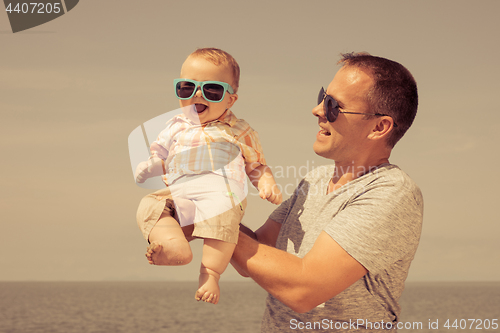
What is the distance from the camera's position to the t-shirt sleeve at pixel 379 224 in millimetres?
3240

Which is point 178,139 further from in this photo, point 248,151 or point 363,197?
point 363,197

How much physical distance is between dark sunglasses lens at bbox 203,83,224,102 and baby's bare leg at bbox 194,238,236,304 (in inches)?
42.1

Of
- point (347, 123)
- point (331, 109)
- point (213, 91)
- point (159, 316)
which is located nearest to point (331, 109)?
point (331, 109)

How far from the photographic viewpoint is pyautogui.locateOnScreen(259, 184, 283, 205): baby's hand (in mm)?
3656

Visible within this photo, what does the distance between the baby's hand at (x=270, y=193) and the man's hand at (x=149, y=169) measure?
31.0 inches

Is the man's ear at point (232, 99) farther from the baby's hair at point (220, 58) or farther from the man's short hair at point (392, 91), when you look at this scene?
the man's short hair at point (392, 91)

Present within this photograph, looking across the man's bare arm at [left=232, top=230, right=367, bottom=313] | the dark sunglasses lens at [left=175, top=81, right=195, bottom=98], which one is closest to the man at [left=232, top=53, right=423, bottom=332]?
the man's bare arm at [left=232, top=230, right=367, bottom=313]

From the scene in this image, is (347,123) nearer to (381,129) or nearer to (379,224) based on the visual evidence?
(381,129)

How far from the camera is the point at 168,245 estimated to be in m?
3.18

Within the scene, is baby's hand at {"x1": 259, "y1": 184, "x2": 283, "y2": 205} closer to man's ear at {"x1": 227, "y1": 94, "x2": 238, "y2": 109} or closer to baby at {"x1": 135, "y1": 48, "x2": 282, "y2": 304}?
baby at {"x1": 135, "y1": 48, "x2": 282, "y2": 304}

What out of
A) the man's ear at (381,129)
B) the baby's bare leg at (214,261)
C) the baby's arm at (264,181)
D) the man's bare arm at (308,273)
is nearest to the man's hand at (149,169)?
the baby's arm at (264,181)

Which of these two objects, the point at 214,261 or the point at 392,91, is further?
the point at 392,91

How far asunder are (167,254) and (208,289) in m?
0.35

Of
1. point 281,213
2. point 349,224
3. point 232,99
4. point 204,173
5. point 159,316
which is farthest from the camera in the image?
point 159,316
